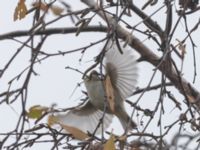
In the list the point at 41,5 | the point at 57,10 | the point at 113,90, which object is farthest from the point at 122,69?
the point at 41,5

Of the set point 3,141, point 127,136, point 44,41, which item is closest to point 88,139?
point 127,136

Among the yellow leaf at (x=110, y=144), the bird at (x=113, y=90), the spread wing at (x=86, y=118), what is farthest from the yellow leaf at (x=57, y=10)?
the yellow leaf at (x=110, y=144)

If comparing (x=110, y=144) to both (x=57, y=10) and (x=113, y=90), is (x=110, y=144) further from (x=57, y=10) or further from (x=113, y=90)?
(x=57, y=10)

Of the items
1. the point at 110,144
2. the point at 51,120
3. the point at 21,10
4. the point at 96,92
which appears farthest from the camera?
the point at 96,92

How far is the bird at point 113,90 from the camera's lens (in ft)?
9.28

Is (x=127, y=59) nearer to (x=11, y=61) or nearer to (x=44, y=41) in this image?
(x=44, y=41)

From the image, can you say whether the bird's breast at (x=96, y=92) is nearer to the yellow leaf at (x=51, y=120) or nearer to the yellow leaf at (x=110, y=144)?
the yellow leaf at (x=51, y=120)

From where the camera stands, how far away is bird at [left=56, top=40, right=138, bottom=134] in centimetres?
283

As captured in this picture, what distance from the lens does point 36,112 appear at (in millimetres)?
2707

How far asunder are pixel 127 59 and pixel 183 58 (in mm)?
398

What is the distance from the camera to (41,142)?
2.57 m

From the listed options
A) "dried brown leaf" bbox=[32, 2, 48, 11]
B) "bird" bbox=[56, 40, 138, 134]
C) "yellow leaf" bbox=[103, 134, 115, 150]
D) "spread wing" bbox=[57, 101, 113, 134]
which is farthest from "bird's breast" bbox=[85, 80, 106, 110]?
"yellow leaf" bbox=[103, 134, 115, 150]

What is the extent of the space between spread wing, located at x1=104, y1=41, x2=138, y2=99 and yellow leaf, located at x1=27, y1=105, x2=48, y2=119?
0.95ft

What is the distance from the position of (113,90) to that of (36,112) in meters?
0.37
